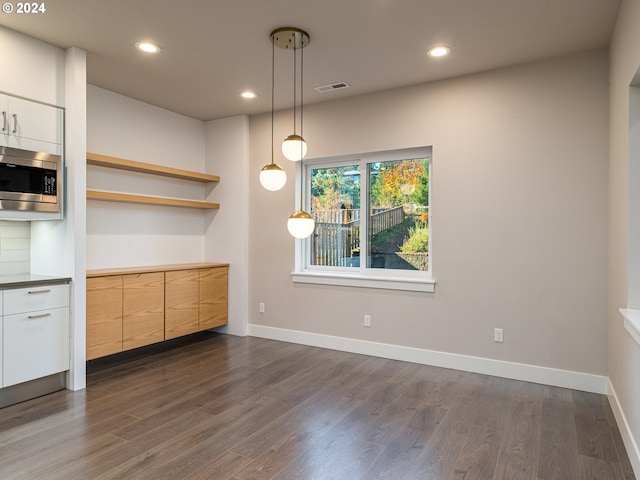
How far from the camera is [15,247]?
3.38 m

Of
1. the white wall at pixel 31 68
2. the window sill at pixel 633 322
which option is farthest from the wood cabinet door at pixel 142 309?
the window sill at pixel 633 322

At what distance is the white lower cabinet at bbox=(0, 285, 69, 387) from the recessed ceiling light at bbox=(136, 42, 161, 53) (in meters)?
1.98

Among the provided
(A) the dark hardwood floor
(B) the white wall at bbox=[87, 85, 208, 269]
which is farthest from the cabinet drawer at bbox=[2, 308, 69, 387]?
(B) the white wall at bbox=[87, 85, 208, 269]

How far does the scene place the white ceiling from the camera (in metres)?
2.65

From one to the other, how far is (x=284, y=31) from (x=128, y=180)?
249cm

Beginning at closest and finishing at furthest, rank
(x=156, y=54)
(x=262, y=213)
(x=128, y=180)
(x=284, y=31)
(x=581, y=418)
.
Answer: (x=581, y=418), (x=284, y=31), (x=156, y=54), (x=128, y=180), (x=262, y=213)

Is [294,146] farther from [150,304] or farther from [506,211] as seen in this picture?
[150,304]

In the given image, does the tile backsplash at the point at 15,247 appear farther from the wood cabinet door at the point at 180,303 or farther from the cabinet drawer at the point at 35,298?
the wood cabinet door at the point at 180,303

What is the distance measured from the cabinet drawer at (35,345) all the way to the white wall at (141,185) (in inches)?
40.0

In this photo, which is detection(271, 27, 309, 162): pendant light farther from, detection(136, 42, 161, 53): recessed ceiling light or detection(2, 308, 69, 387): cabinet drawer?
detection(2, 308, 69, 387): cabinet drawer

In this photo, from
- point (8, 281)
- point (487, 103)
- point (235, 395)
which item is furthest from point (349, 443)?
point (487, 103)

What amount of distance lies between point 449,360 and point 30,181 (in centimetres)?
378

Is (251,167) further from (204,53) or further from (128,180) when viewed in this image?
(204,53)

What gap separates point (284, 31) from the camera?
294cm
